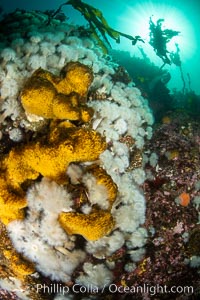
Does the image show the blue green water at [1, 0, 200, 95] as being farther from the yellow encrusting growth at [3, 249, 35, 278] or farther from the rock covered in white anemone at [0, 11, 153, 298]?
the yellow encrusting growth at [3, 249, 35, 278]

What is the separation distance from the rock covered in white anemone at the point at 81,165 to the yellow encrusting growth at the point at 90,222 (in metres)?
0.10

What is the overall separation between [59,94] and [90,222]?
1581 mm

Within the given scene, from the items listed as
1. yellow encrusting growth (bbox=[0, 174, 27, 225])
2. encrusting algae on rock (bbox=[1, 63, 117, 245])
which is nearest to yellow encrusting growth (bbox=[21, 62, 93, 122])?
encrusting algae on rock (bbox=[1, 63, 117, 245])

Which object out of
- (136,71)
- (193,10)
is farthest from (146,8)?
(136,71)

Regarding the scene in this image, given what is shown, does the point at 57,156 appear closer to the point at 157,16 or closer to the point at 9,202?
the point at 9,202

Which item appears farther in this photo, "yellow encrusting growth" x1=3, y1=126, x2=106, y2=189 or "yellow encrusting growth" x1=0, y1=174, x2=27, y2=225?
"yellow encrusting growth" x1=0, y1=174, x2=27, y2=225

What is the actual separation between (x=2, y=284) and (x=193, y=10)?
61.4m

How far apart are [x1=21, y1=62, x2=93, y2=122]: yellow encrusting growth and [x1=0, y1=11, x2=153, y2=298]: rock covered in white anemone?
1.17ft

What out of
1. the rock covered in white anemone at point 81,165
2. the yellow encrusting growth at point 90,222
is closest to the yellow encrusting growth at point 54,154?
the rock covered in white anemone at point 81,165

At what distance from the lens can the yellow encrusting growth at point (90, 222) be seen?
3.44 m

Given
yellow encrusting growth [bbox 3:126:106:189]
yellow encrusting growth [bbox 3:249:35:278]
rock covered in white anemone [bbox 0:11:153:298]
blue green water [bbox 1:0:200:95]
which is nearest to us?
yellow encrusting growth [bbox 3:126:106:189]

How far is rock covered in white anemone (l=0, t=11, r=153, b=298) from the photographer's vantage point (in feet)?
12.0

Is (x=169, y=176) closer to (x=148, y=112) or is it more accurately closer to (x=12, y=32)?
(x=148, y=112)

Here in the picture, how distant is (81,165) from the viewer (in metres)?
3.68
